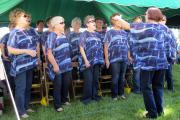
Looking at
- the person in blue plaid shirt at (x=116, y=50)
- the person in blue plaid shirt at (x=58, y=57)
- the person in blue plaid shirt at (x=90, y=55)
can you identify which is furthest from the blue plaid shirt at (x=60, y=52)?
the person in blue plaid shirt at (x=116, y=50)

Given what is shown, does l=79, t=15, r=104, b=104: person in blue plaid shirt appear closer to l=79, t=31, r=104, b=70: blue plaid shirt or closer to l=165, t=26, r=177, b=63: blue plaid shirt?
l=79, t=31, r=104, b=70: blue plaid shirt

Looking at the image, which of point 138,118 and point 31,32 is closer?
point 138,118

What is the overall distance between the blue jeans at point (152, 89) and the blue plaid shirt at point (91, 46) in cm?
164

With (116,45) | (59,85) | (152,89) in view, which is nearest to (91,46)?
(116,45)

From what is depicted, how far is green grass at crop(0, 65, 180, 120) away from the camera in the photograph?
610 cm

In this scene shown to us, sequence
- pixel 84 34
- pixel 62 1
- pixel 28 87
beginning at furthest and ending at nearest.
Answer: pixel 62 1, pixel 84 34, pixel 28 87

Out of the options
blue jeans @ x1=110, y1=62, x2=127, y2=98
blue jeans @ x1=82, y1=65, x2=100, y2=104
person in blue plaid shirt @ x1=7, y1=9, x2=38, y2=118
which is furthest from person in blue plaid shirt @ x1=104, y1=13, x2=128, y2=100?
person in blue plaid shirt @ x1=7, y1=9, x2=38, y2=118

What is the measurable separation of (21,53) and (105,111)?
5.65 feet

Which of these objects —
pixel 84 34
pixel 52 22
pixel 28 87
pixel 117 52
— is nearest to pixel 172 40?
pixel 117 52

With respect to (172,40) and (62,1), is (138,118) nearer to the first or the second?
(172,40)

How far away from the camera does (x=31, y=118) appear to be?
243 inches

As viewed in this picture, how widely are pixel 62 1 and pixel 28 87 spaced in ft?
9.87

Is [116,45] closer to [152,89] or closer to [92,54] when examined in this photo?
[92,54]

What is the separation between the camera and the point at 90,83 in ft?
23.7
